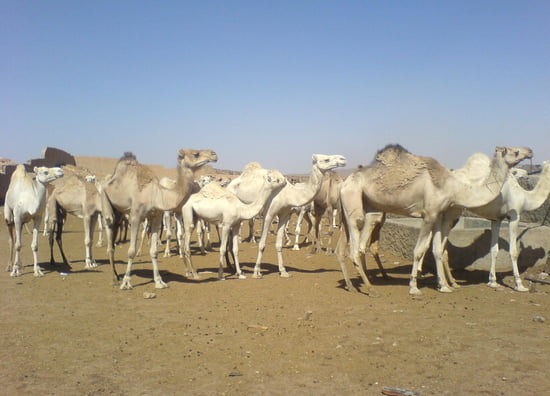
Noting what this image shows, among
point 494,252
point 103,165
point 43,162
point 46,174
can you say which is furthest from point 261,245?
point 103,165

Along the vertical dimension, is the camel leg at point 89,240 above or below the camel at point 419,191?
below

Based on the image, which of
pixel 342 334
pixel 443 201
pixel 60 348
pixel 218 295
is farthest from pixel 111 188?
pixel 443 201

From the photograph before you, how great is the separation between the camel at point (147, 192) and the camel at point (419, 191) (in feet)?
10.1

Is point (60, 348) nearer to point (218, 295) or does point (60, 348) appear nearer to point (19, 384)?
point (19, 384)

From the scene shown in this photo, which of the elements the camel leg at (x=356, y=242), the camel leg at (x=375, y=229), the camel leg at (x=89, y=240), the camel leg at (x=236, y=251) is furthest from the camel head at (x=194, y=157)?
the camel leg at (x=89, y=240)

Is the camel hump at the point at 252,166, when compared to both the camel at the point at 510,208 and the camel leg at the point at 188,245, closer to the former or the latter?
the camel leg at the point at 188,245

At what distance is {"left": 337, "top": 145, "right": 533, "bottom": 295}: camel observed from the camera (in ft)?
27.7

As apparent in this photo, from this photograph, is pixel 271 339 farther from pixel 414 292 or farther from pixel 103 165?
pixel 103 165

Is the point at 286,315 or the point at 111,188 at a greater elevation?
the point at 111,188

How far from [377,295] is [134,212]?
509cm

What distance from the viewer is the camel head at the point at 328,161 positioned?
32.0ft

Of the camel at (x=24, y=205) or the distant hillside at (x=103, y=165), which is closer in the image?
the camel at (x=24, y=205)

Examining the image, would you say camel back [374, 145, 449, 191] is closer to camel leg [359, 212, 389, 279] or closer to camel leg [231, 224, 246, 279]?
camel leg [359, 212, 389, 279]

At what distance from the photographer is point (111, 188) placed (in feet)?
31.4
